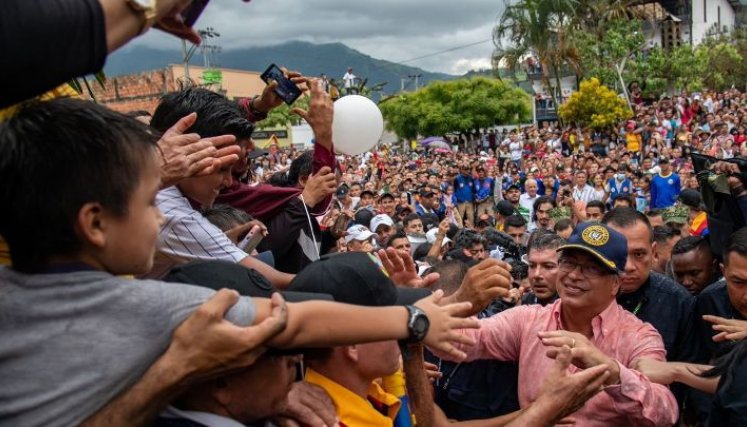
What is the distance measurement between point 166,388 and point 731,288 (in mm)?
2661

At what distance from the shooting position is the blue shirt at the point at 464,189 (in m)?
14.2

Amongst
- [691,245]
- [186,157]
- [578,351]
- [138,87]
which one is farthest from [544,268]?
[138,87]

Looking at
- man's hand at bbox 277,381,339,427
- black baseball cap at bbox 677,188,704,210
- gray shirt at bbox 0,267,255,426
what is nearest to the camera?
gray shirt at bbox 0,267,255,426

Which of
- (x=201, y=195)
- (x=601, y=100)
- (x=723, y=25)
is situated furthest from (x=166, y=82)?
(x=201, y=195)

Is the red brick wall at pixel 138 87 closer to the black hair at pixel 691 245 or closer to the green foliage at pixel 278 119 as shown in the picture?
the green foliage at pixel 278 119

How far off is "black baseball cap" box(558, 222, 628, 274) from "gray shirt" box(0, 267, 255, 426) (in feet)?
6.61

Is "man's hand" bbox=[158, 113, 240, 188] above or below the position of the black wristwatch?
above

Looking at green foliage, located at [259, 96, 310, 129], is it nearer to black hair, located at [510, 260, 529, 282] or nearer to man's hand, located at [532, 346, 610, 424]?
black hair, located at [510, 260, 529, 282]

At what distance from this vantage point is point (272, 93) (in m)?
3.17

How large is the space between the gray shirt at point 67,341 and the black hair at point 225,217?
1.41 metres

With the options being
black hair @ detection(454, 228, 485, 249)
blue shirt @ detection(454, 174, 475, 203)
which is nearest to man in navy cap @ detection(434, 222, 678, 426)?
black hair @ detection(454, 228, 485, 249)

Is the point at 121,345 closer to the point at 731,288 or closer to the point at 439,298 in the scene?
the point at 439,298

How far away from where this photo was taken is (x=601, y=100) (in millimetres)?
24344

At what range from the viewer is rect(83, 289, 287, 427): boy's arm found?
4.32 feet
